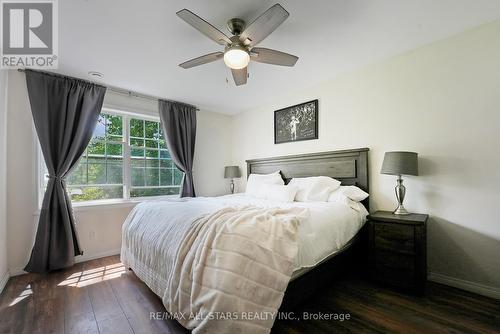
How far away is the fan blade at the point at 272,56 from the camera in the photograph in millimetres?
1955

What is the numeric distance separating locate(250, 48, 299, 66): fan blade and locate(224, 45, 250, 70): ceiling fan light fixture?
11cm

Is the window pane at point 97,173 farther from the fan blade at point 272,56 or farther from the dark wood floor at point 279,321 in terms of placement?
the fan blade at point 272,56

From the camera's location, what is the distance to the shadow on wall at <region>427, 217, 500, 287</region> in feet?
6.59

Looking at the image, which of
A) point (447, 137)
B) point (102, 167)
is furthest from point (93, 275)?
point (447, 137)

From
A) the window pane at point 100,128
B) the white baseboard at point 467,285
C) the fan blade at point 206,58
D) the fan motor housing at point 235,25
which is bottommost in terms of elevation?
the white baseboard at point 467,285

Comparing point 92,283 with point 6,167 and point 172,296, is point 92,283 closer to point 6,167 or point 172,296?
point 172,296

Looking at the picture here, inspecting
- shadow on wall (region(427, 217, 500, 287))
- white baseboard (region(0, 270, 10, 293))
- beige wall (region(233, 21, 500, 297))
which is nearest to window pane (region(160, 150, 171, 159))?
white baseboard (region(0, 270, 10, 293))

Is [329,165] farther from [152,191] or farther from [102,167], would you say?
[102,167]

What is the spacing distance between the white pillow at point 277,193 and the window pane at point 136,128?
2.29m

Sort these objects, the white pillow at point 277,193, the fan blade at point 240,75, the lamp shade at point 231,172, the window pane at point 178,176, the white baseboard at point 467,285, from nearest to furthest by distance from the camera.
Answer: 1. the white baseboard at point 467,285
2. the fan blade at point 240,75
3. the white pillow at point 277,193
4. the window pane at point 178,176
5. the lamp shade at point 231,172

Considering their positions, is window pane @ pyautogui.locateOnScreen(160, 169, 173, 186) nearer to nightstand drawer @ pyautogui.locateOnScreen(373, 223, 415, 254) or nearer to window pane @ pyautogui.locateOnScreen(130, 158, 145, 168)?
window pane @ pyautogui.locateOnScreen(130, 158, 145, 168)

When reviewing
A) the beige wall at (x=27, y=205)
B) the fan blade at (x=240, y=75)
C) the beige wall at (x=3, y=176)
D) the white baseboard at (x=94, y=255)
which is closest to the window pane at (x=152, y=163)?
the beige wall at (x=27, y=205)

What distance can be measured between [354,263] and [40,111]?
4.22 meters

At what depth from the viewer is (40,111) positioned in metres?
2.70
